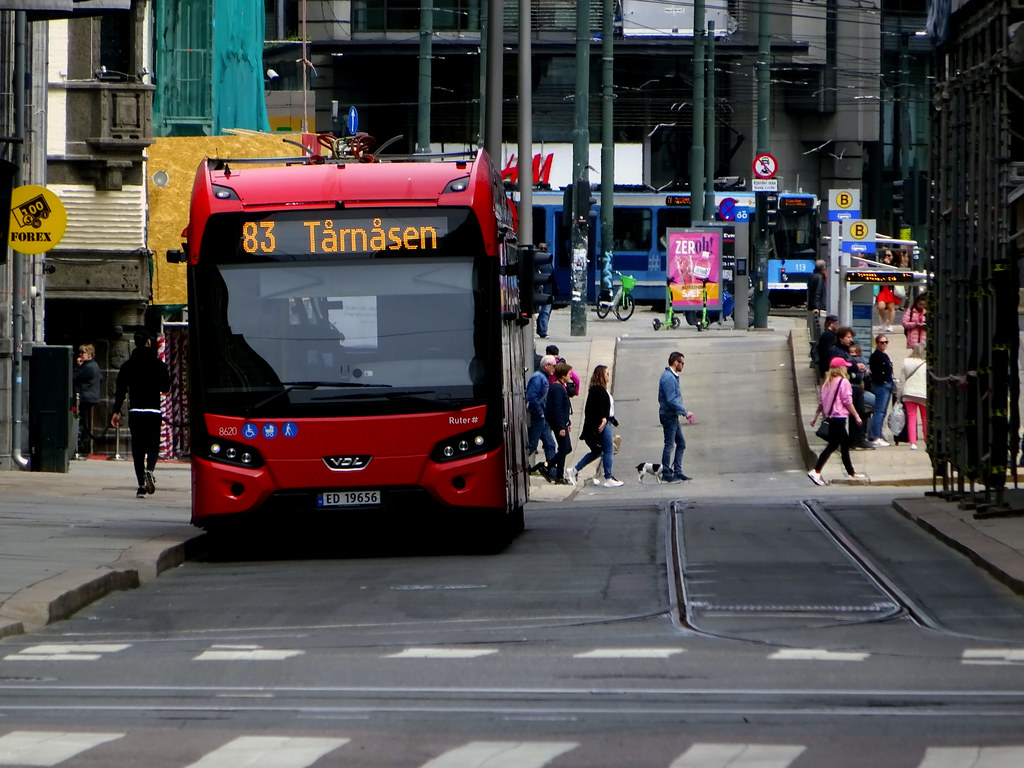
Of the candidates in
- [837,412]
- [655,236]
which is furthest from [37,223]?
[655,236]

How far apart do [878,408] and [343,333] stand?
15.6 metres

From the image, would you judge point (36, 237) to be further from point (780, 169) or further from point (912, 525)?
point (780, 169)

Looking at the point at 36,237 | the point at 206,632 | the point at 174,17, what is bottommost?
the point at 206,632

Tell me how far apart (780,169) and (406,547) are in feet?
178

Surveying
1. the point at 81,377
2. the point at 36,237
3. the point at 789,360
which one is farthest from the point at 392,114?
the point at 36,237

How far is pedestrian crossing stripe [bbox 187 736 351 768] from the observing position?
20.8ft

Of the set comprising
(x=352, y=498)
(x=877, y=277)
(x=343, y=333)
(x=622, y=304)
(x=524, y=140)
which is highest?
(x=524, y=140)

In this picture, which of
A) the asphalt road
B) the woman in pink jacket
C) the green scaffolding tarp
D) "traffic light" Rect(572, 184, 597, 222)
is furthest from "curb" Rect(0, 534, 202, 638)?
the green scaffolding tarp

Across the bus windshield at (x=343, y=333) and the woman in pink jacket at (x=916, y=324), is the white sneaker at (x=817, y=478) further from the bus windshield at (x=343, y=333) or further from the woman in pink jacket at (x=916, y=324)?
the bus windshield at (x=343, y=333)

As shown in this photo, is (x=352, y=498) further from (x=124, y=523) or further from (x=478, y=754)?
(x=478, y=754)

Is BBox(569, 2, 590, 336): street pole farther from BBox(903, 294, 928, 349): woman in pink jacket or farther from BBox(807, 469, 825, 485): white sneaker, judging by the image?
BBox(807, 469, 825, 485): white sneaker

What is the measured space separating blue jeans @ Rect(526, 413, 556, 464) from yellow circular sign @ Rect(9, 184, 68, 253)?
307 inches

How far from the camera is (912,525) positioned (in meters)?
16.3

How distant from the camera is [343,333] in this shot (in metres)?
13.4
